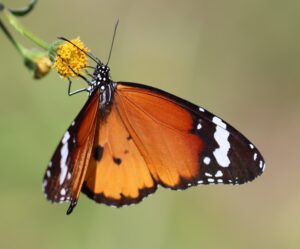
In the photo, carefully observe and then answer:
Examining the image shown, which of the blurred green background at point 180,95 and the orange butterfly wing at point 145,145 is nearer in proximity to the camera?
the orange butterfly wing at point 145,145

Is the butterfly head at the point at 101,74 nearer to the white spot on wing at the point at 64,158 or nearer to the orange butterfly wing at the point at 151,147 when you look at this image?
the orange butterfly wing at the point at 151,147

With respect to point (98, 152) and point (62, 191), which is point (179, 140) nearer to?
point (98, 152)

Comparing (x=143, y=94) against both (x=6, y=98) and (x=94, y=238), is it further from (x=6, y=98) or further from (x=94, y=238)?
(x=6, y=98)

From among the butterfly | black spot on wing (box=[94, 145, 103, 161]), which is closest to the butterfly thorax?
the butterfly

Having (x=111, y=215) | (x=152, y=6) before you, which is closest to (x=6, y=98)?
(x=111, y=215)

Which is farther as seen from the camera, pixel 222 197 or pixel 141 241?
pixel 222 197

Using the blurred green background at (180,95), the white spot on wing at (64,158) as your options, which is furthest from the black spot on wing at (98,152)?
the blurred green background at (180,95)

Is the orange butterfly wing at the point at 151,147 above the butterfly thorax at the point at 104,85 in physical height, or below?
below

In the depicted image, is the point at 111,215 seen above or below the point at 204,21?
below

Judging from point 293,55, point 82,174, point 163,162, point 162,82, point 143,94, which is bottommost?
point 82,174
